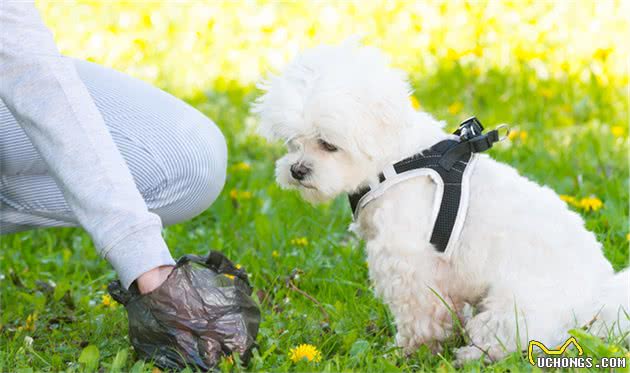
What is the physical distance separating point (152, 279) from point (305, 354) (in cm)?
48

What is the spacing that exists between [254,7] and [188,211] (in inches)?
149

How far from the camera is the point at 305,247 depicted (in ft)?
11.3

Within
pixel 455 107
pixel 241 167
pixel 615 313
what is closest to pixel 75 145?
pixel 615 313

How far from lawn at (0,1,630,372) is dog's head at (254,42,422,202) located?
47cm

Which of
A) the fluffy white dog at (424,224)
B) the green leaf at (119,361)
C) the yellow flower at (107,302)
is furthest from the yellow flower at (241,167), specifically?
the green leaf at (119,361)

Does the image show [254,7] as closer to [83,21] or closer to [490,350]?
[83,21]

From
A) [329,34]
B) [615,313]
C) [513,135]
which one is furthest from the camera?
[329,34]

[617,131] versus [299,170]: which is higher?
[617,131]

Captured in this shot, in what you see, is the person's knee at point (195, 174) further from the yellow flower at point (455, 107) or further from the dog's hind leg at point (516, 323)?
the yellow flower at point (455, 107)

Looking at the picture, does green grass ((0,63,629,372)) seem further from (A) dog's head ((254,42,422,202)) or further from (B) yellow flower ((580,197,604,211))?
(A) dog's head ((254,42,422,202))

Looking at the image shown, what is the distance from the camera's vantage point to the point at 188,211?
2.98 metres

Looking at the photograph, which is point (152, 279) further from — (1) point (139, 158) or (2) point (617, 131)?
(2) point (617, 131)

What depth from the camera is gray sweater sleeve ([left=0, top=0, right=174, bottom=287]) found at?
2.16 m

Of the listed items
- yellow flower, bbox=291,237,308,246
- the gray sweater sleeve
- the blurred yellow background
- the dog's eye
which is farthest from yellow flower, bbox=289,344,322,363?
the blurred yellow background
